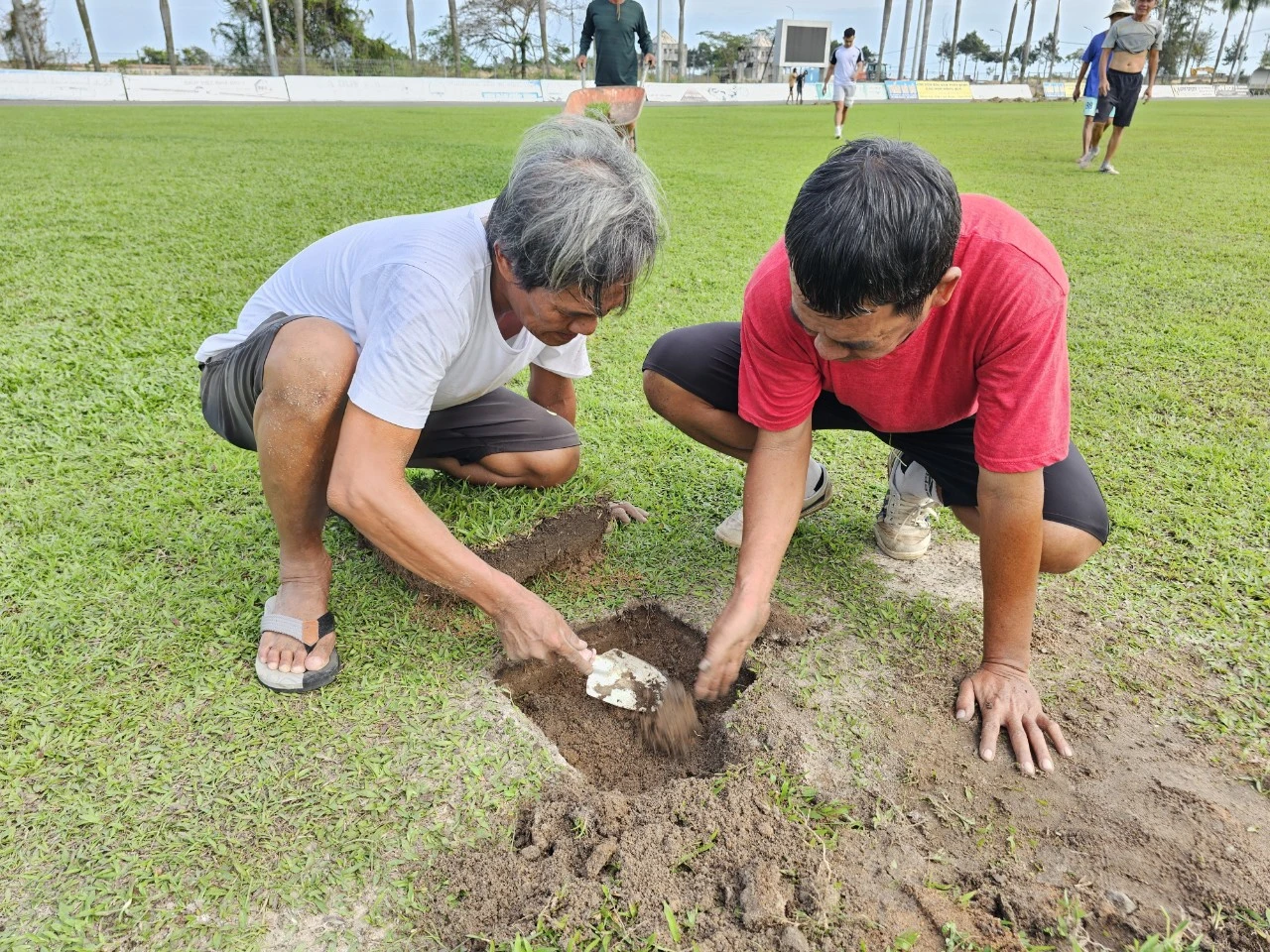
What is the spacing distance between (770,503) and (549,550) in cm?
80

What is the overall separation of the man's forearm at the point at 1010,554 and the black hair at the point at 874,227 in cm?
56

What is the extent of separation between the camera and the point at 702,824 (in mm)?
1641

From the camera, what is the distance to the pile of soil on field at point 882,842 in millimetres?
1478

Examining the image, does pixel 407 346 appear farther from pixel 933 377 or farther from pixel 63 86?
pixel 63 86

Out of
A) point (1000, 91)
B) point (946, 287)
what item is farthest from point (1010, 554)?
point (1000, 91)

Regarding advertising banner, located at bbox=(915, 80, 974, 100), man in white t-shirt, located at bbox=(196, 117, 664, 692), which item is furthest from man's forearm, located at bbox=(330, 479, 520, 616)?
advertising banner, located at bbox=(915, 80, 974, 100)

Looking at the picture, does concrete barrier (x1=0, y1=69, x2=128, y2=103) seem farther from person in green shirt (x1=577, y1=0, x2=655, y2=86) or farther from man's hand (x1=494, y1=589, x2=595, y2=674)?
man's hand (x1=494, y1=589, x2=595, y2=674)

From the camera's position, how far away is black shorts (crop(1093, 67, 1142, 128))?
28.2 ft

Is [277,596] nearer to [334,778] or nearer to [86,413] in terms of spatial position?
[334,778]

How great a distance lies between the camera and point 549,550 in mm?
2508

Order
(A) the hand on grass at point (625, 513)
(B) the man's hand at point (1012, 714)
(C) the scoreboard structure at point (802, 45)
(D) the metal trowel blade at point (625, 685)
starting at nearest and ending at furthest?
1. (B) the man's hand at point (1012, 714)
2. (D) the metal trowel blade at point (625, 685)
3. (A) the hand on grass at point (625, 513)
4. (C) the scoreboard structure at point (802, 45)

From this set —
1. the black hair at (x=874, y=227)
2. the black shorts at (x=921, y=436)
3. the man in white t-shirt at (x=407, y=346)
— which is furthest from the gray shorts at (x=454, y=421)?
the black hair at (x=874, y=227)

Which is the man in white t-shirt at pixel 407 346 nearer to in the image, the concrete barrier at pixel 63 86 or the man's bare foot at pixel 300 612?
the man's bare foot at pixel 300 612

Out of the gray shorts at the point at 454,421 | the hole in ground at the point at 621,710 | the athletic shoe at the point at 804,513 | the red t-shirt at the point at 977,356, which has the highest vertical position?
the red t-shirt at the point at 977,356
